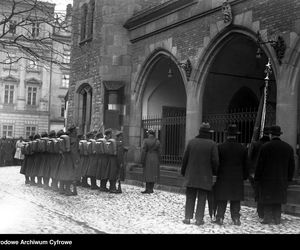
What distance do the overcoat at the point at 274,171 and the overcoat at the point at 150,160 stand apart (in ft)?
16.2

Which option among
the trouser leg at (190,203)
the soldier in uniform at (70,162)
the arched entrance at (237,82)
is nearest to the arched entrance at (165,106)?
the arched entrance at (237,82)

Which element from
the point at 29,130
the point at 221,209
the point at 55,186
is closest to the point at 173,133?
the point at 55,186

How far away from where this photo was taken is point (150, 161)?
44.7 ft

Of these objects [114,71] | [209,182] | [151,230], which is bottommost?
[151,230]

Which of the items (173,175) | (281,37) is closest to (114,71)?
(173,175)

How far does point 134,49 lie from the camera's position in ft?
61.5

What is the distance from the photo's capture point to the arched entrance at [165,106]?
17000 mm

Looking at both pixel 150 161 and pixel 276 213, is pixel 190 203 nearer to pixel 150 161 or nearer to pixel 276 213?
pixel 276 213

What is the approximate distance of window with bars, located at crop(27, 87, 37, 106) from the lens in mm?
51625

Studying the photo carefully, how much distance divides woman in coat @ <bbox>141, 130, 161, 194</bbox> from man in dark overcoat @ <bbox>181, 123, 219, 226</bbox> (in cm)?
482

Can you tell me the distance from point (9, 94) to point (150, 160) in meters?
40.1

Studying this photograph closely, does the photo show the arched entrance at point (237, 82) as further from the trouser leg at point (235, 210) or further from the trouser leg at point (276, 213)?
the trouser leg at point (235, 210)
